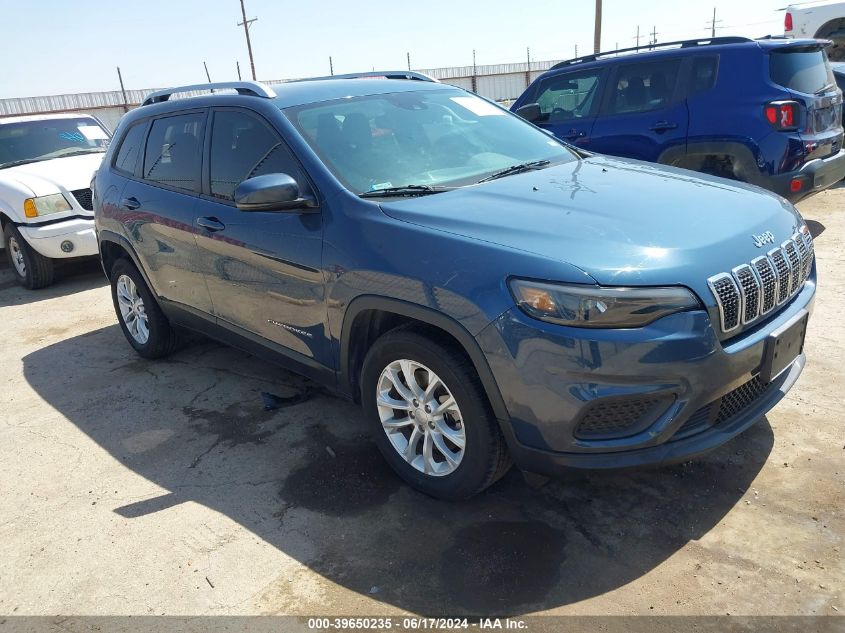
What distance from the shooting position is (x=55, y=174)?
779cm

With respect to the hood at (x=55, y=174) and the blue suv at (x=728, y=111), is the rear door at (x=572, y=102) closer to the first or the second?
the blue suv at (x=728, y=111)

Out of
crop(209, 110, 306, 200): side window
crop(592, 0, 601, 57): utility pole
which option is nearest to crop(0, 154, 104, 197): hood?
crop(209, 110, 306, 200): side window

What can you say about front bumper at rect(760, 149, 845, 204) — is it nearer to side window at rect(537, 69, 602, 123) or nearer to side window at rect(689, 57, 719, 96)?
side window at rect(689, 57, 719, 96)

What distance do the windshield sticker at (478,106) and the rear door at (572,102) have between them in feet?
9.49

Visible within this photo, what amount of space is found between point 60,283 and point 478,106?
6257 millimetres

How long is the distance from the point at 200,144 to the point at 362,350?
6.02 feet

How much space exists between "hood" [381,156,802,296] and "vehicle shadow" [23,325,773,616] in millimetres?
811

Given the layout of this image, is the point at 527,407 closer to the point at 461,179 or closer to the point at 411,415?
the point at 411,415

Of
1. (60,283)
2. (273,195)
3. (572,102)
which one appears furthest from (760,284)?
(60,283)

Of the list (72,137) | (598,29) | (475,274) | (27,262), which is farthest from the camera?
(598,29)

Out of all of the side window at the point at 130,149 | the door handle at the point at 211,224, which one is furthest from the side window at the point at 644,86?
the door handle at the point at 211,224

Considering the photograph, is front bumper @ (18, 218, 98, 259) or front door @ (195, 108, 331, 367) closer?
front door @ (195, 108, 331, 367)

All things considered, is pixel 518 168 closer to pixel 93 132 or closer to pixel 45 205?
pixel 45 205

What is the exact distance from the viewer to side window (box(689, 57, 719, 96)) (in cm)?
641
